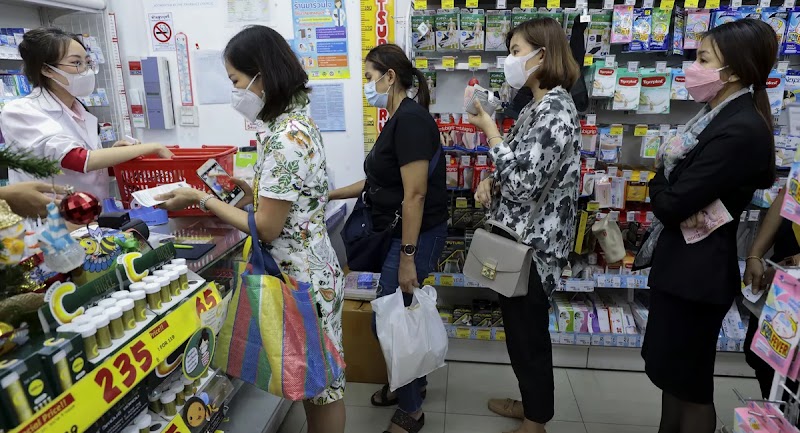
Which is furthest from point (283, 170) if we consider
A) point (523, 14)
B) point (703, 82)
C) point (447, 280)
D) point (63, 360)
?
point (523, 14)

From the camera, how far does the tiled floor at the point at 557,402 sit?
2590 millimetres

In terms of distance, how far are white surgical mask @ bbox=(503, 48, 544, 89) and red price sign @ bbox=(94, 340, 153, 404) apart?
167 cm

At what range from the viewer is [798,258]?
1603 millimetres

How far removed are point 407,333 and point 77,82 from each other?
1.84 meters

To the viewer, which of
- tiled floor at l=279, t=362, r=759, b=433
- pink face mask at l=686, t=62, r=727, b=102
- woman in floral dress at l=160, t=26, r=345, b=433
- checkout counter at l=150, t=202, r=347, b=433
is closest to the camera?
woman in floral dress at l=160, t=26, r=345, b=433

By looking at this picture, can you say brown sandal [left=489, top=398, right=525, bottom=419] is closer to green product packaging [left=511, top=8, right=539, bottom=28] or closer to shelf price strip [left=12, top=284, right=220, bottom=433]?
shelf price strip [left=12, top=284, right=220, bottom=433]

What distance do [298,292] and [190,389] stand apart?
0.45 meters

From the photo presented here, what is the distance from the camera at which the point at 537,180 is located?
1857mm

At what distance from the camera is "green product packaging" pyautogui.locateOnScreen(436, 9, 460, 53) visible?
110 inches

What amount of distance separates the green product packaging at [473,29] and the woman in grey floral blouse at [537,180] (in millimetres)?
812

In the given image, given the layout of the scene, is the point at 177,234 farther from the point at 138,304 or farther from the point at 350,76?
the point at 350,76

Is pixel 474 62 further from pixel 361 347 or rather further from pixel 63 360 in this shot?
pixel 63 360

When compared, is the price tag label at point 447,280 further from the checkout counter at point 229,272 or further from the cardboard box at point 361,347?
the checkout counter at point 229,272

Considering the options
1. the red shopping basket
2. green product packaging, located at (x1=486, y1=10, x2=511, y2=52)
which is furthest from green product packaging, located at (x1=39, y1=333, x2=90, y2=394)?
green product packaging, located at (x1=486, y1=10, x2=511, y2=52)
